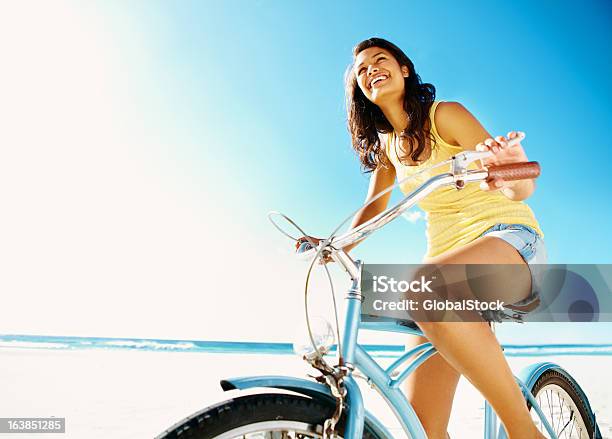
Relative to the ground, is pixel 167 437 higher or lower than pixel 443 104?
lower

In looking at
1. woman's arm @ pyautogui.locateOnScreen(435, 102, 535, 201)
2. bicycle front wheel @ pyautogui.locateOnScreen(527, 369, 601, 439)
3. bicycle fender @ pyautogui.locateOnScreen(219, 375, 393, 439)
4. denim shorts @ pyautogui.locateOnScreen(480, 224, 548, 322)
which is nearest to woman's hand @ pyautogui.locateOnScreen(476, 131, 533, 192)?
woman's arm @ pyautogui.locateOnScreen(435, 102, 535, 201)

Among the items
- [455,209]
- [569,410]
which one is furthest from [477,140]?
[569,410]

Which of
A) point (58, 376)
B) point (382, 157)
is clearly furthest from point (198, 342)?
point (382, 157)

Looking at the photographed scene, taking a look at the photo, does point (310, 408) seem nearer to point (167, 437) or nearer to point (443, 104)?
point (167, 437)

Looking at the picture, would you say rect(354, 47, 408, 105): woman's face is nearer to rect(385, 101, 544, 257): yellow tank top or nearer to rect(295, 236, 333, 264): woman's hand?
rect(385, 101, 544, 257): yellow tank top

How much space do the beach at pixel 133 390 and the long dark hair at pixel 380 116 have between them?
1.05m

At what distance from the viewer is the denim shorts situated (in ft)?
4.84

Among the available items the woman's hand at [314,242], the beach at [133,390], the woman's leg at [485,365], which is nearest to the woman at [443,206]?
the woman's leg at [485,365]

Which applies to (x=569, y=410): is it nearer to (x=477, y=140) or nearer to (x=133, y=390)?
(x=477, y=140)

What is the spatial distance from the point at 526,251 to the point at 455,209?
0.33m

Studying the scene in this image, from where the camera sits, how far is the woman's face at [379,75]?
1.77 m

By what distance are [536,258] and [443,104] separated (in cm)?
56

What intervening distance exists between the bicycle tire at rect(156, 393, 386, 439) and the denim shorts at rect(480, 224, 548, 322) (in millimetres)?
685

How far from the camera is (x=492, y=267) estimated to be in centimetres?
141
